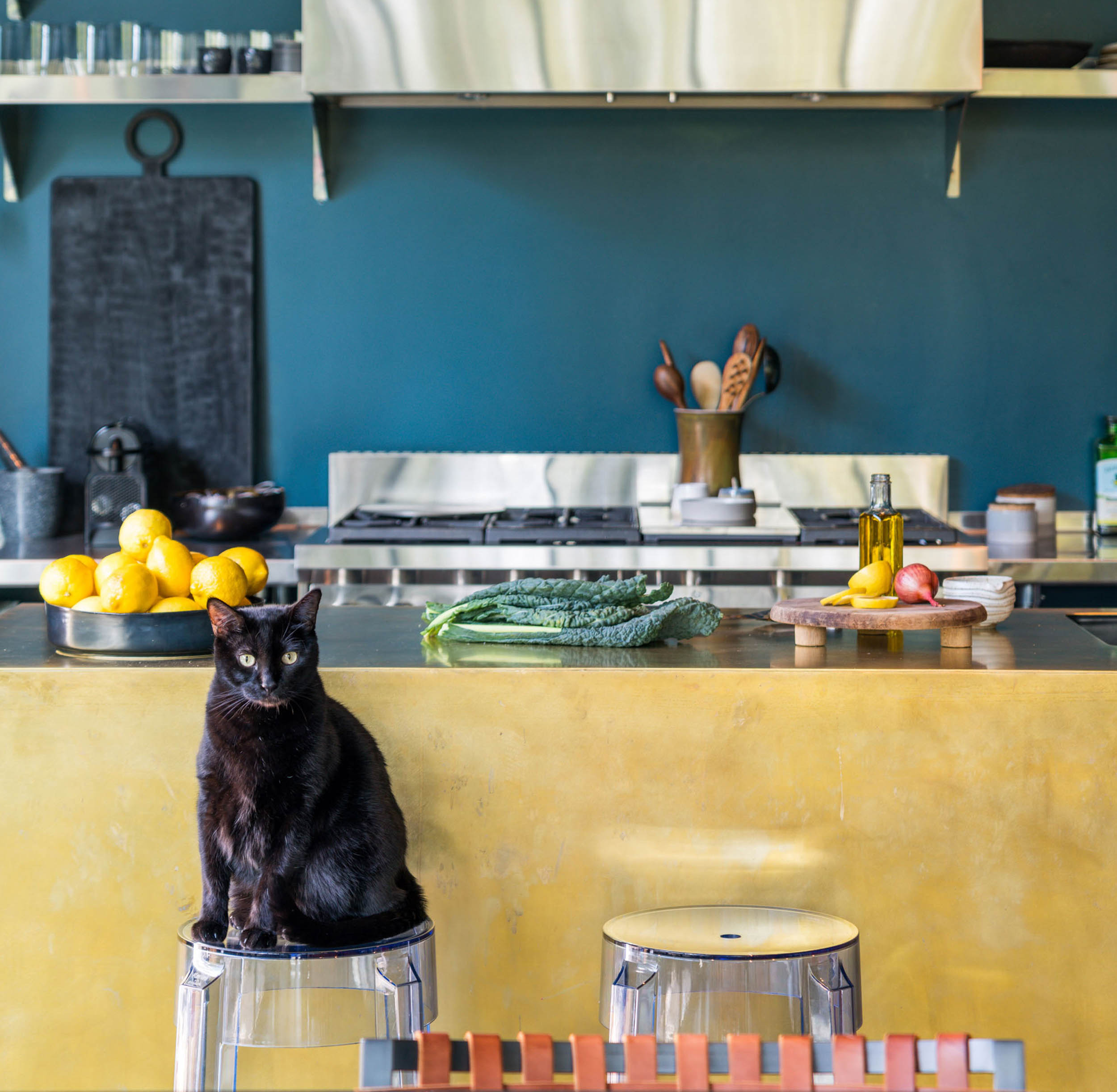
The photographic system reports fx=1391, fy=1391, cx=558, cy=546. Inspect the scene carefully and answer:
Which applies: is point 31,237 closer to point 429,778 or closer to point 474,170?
point 474,170

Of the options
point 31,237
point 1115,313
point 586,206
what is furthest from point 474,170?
point 1115,313

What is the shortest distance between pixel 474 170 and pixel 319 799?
2.53 m

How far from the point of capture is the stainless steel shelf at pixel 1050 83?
334 cm

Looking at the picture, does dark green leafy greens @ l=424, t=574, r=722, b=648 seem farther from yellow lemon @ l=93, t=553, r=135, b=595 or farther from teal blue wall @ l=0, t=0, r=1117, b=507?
teal blue wall @ l=0, t=0, r=1117, b=507

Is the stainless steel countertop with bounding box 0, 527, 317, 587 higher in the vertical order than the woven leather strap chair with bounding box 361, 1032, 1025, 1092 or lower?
higher

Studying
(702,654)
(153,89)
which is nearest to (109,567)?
(702,654)

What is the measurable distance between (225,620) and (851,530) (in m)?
2.05

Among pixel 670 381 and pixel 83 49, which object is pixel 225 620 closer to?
pixel 670 381

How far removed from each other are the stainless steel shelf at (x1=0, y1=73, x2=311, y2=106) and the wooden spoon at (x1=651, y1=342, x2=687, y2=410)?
3.64ft

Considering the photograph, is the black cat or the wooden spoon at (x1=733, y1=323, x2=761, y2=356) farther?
the wooden spoon at (x1=733, y1=323, x2=761, y2=356)

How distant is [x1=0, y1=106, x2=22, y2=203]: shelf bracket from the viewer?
142 inches

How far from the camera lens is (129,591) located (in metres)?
1.76

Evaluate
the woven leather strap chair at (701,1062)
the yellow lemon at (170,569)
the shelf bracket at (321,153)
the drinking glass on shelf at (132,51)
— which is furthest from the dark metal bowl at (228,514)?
the woven leather strap chair at (701,1062)

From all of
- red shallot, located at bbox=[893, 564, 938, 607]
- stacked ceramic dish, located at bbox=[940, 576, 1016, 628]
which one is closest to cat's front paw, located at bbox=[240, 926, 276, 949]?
red shallot, located at bbox=[893, 564, 938, 607]
